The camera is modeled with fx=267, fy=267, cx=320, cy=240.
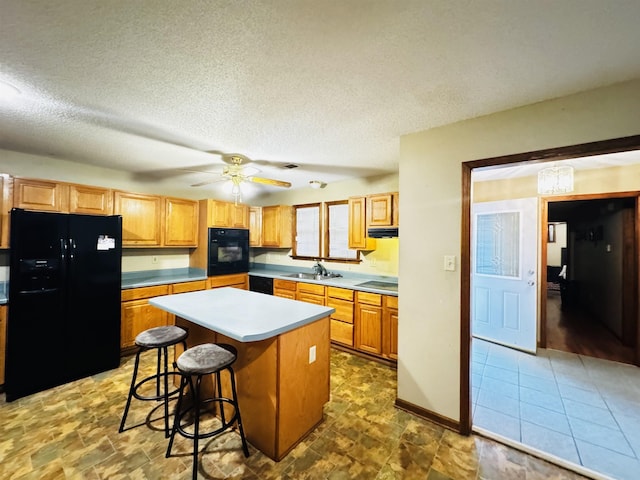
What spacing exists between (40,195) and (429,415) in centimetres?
436

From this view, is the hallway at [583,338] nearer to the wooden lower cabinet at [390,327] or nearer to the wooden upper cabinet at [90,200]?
the wooden lower cabinet at [390,327]

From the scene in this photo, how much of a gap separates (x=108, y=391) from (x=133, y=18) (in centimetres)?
304

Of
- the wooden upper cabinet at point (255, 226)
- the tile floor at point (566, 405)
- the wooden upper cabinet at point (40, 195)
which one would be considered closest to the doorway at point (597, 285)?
the tile floor at point (566, 405)

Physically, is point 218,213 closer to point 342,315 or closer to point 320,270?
point 320,270

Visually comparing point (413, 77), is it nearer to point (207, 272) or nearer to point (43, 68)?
point (43, 68)

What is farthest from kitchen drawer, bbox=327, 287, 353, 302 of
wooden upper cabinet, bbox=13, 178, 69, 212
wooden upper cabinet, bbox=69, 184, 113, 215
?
wooden upper cabinet, bbox=13, 178, 69, 212

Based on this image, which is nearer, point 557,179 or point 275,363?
point 275,363

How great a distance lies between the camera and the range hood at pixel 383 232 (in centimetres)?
329

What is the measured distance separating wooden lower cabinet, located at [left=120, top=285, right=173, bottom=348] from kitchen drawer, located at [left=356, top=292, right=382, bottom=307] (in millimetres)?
2618

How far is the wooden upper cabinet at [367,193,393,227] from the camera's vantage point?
3.45m

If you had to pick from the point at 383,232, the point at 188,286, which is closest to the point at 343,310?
the point at 383,232

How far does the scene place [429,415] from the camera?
2.18 metres

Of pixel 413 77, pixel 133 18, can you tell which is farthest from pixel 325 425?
pixel 133 18

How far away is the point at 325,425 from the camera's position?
2.10m
